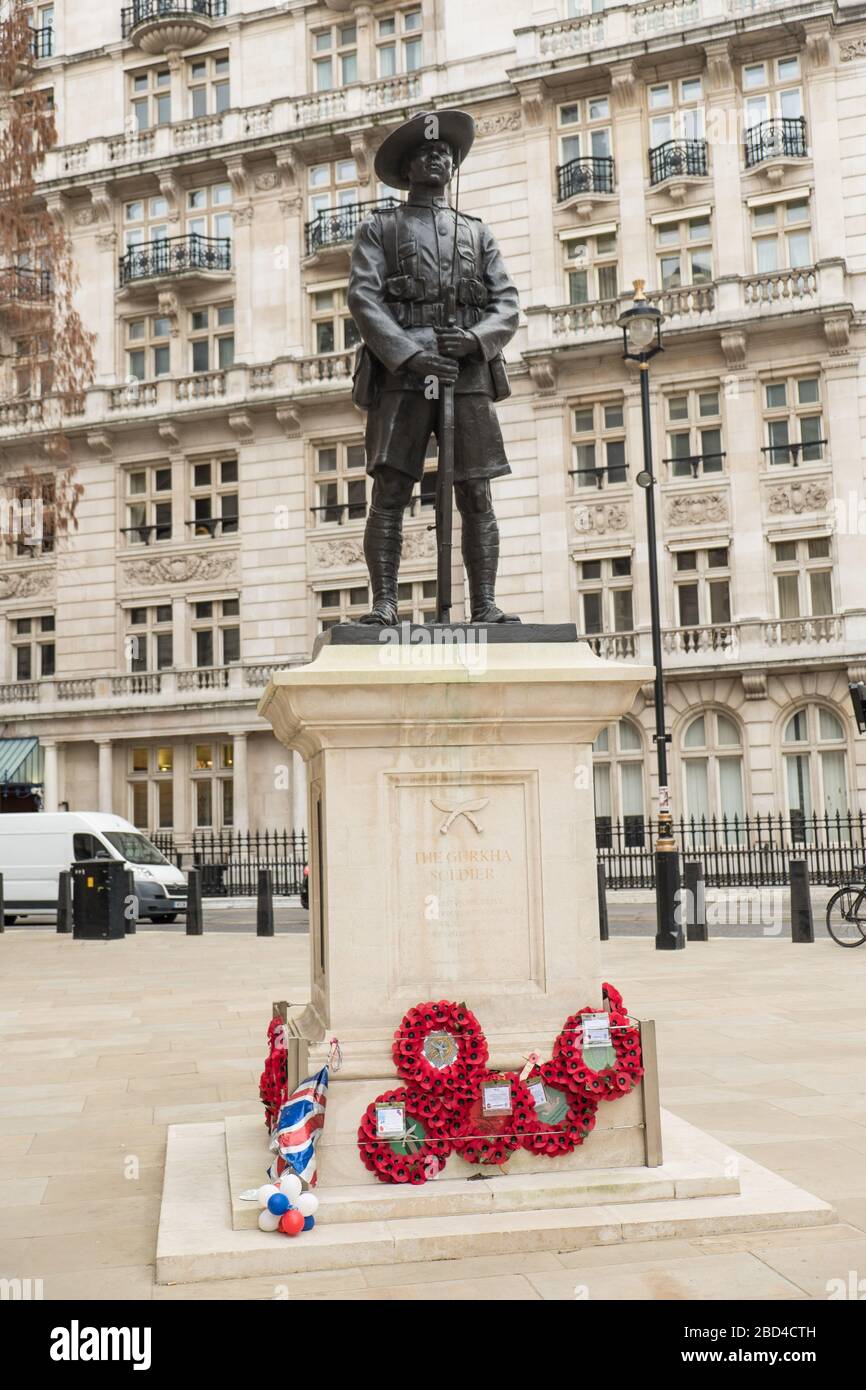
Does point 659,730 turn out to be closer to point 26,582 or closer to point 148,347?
point 26,582

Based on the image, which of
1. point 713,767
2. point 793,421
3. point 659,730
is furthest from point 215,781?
point 659,730

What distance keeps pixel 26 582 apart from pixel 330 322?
38.2 ft

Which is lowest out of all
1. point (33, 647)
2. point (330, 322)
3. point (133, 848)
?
point (133, 848)

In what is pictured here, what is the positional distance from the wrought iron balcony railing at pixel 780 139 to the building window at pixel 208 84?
15451 millimetres

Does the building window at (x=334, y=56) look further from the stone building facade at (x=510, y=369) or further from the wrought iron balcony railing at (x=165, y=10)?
the wrought iron balcony railing at (x=165, y=10)

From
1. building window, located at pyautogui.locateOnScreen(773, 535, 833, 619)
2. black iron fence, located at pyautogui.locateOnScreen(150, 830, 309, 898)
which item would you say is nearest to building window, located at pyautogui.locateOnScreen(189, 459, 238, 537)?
black iron fence, located at pyautogui.locateOnScreen(150, 830, 309, 898)

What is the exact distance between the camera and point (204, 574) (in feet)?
117

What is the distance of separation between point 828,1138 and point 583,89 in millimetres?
32383

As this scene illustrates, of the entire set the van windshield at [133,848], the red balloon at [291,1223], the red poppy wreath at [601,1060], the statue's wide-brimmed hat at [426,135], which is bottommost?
the red balloon at [291,1223]

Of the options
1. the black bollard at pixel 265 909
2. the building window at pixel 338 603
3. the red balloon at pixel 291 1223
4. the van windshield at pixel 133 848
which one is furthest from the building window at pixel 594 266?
the red balloon at pixel 291 1223

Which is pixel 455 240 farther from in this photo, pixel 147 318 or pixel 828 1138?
pixel 147 318

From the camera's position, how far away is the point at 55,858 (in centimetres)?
2494

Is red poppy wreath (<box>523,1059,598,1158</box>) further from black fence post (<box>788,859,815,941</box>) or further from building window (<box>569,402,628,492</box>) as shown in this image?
building window (<box>569,402,628,492</box>)

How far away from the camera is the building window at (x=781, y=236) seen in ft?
102
